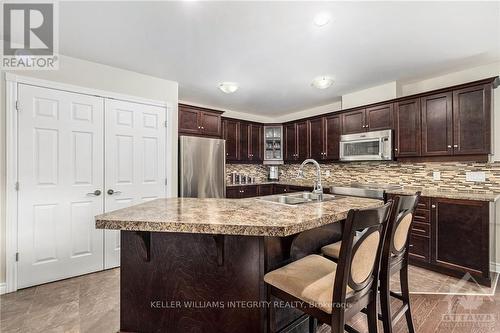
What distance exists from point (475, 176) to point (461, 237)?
879 millimetres

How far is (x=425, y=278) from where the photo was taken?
2684mm

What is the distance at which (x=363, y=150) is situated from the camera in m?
3.80

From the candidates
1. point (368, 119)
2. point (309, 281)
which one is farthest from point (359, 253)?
point (368, 119)

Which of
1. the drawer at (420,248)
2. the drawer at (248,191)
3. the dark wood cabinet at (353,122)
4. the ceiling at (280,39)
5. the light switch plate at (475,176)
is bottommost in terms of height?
the drawer at (420,248)

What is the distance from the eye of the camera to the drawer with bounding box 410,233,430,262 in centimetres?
289

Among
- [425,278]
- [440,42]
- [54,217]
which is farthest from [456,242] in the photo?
[54,217]

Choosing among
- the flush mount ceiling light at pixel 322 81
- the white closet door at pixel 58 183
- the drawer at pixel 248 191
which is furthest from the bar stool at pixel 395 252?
the drawer at pixel 248 191

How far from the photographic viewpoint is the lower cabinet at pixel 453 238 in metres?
2.51

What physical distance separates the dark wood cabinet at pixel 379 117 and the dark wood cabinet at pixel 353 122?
7cm

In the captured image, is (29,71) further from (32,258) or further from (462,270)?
(462,270)

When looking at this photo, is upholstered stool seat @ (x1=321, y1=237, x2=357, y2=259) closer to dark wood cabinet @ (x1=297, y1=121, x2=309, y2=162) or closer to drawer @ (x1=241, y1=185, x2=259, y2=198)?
drawer @ (x1=241, y1=185, x2=259, y2=198)

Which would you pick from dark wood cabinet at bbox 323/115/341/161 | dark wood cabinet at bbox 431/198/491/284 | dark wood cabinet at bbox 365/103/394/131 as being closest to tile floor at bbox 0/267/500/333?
dark wood cabinet at bbox 431/198/491/284

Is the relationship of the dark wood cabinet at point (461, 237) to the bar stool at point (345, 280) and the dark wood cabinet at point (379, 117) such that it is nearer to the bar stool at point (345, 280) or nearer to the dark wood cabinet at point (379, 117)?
the dark wood cabinet at point (379, 117)

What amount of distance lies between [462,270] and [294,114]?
4032mm
